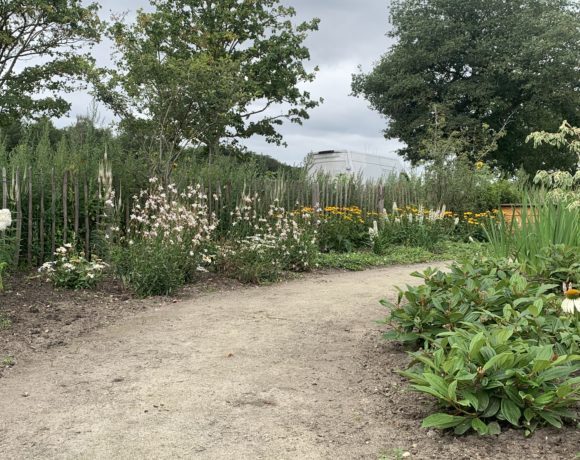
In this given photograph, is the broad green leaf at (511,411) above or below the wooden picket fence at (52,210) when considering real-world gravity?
below

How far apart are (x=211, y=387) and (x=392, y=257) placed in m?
6.50

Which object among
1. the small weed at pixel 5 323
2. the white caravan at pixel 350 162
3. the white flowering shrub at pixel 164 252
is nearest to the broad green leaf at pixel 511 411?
the small weed at pixel 5 323

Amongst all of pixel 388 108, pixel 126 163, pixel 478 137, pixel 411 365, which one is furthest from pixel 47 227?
pixel 388 108

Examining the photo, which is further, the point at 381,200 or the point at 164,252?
the point at 381,200

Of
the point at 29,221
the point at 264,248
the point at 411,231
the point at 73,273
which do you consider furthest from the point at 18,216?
the point at 411,231

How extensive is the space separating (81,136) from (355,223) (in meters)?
4.88

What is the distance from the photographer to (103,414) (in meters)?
2.71

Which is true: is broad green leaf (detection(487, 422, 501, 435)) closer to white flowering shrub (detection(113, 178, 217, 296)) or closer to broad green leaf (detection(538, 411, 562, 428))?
broad green leaf (detection(538, 411, 562, 428))

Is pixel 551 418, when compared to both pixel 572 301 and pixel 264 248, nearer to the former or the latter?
pixel 572 301

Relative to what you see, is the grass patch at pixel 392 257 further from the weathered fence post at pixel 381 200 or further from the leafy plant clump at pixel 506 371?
the leafy plant clump at pixel 506 371

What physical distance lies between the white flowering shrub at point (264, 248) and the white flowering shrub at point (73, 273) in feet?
5.17

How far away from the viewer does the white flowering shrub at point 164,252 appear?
553cm

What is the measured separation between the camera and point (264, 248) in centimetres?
688

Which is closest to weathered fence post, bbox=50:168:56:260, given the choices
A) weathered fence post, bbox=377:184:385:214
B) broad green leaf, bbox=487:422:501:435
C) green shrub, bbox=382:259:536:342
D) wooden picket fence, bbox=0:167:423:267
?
wooden picket fence, bbox=0:167:423:267
